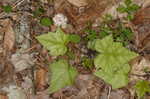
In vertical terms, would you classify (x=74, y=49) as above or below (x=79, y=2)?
below

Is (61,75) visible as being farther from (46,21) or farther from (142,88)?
(142,88)

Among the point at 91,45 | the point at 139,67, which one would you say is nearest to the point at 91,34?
the point at 91,45

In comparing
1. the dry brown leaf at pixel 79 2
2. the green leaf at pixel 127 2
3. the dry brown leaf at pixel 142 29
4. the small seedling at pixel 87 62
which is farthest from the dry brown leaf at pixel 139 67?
the dry brown leaf at pixel 79 2

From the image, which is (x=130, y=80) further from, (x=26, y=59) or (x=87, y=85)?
(x=26, y=59)

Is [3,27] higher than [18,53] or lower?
higher

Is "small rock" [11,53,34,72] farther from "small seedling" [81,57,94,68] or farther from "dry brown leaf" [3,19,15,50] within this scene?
"small seedling" [81,57,94,68]

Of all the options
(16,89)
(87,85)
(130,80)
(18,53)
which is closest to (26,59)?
(18,53)

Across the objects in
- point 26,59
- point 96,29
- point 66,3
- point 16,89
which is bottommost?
point 16,89
